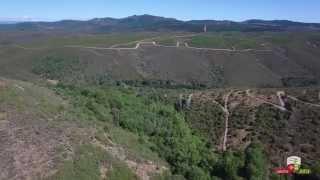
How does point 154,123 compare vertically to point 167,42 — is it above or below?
below

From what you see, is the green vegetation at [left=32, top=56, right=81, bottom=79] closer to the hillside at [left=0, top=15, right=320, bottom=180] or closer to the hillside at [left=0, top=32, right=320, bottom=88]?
the hillside at [left=0, top=32, right=320, bottom=88]

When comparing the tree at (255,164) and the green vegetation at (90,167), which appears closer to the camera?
the green vegetation at (90,167)

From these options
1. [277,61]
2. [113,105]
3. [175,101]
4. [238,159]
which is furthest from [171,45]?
[238,159]

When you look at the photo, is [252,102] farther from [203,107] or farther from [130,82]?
[130,82]

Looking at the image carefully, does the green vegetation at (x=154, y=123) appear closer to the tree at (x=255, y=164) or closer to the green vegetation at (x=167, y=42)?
the tree at (x=255, y=164)

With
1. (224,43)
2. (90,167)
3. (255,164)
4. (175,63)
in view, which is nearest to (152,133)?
(255,164)

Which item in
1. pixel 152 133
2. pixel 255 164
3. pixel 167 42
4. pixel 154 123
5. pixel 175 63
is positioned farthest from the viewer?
pixel 167 42

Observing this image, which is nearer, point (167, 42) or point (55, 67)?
point (55, 67)

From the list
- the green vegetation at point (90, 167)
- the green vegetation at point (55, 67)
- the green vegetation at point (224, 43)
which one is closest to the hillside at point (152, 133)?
the green vegetation at point (90, 167)

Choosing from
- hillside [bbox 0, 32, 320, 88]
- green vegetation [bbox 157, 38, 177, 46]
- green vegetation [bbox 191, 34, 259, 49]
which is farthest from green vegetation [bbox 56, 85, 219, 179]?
green vegetation [bbox 191, 34, 259, 49]

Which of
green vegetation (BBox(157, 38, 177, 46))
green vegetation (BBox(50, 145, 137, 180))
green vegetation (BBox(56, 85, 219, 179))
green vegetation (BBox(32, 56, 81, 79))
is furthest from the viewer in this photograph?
green vegetation (BBox(157, 38, 177, 46))

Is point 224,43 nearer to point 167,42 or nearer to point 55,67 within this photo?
point 167,42

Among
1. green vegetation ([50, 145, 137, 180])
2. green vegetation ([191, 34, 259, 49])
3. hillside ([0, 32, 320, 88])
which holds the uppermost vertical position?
green vegetation ([50, 145, 137, 180])

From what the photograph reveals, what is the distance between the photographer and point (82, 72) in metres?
103
